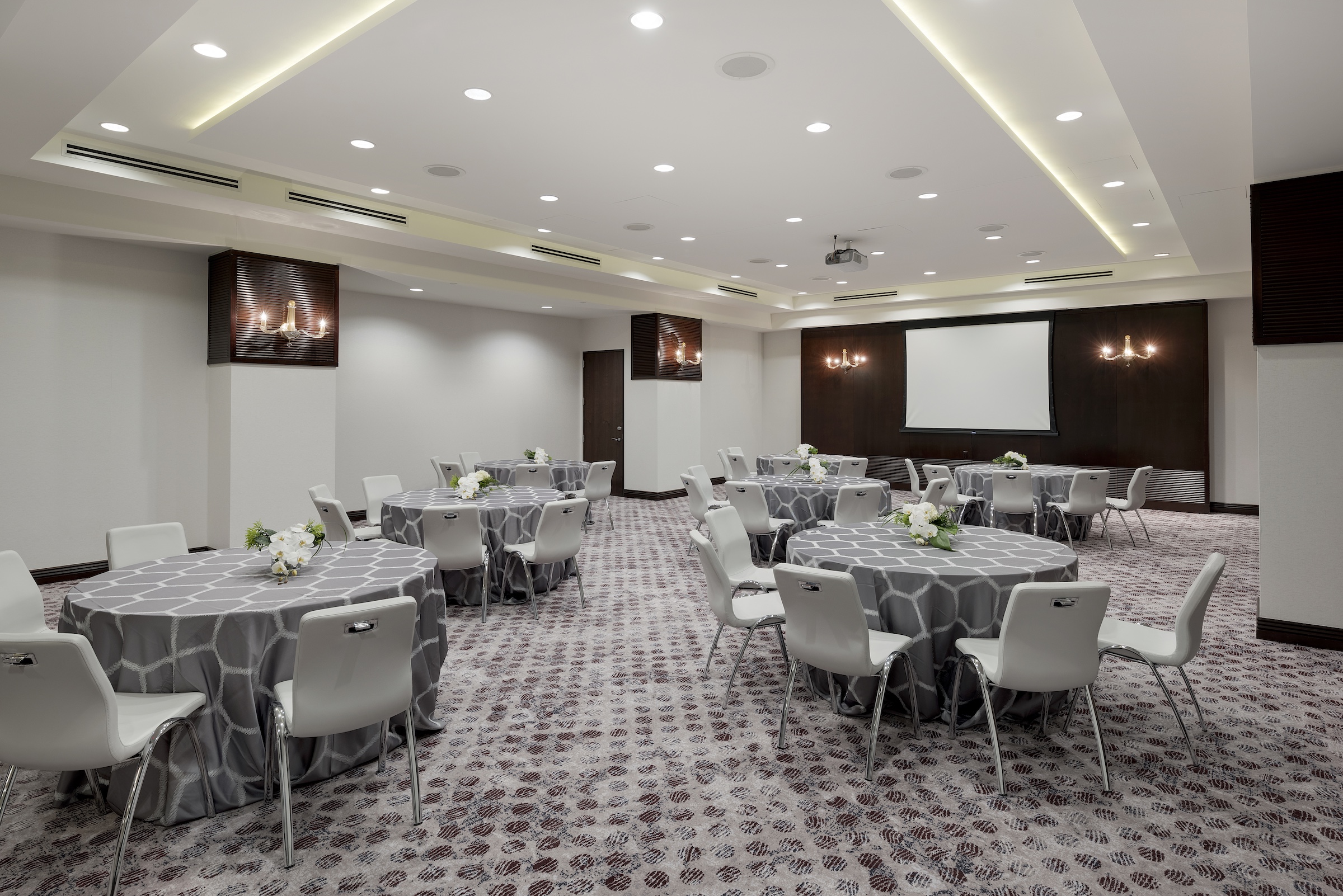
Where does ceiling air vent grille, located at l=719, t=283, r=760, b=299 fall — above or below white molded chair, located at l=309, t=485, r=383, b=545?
above

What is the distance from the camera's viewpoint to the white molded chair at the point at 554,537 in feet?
17.8

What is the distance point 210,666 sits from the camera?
2.80 m

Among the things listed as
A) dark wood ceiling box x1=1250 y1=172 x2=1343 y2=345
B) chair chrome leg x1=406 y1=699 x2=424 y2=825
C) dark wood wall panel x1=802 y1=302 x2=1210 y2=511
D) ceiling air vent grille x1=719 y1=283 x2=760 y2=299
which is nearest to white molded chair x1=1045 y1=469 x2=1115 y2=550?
dark wood ceiling box x1=1250 y1=172 x2=1343 y2=345

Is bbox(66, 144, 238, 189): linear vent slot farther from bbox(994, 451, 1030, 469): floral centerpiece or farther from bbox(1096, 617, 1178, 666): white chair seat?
bbox(994, 451, 1030, 469): floral centerpiece

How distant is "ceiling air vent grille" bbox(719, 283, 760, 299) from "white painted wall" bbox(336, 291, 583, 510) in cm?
277

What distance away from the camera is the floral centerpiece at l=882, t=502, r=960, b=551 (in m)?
4.07

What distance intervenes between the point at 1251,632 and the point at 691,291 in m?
8.45

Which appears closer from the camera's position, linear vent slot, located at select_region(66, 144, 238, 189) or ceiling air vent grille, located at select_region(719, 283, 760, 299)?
linear vent slot, located at select_region(66, 144, 238, 189)

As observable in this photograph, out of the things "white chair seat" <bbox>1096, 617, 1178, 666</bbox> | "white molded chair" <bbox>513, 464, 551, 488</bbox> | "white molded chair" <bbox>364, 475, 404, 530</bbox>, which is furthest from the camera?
"white molded chair" <bbox>513, 464, 551, 488</bbox>

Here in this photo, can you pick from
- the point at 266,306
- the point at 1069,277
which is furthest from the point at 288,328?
the point at 1069,277

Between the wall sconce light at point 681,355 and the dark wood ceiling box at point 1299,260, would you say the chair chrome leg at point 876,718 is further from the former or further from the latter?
the wall sconce light at point 681,355

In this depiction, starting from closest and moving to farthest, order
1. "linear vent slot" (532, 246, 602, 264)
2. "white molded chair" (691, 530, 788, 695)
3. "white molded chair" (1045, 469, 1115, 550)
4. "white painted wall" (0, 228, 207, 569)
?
"white molded chair" (691, 530, 788, 695)
"white painted wall" (0, 228, 207, 569)
"white molded chair" (1045, 469, 1115, 550)
"linear vent slot" (532, 246, 602, 264)

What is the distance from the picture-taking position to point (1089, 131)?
5.32 meters

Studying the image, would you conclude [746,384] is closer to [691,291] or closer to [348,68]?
[691,291]
